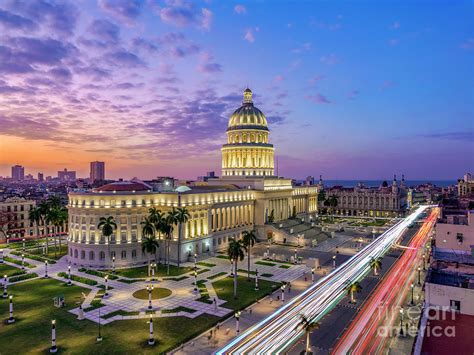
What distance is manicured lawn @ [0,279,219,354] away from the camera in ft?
131

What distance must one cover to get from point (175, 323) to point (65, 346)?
43.7 feet

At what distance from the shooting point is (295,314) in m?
45.8

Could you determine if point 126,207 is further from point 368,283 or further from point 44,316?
point 368,283

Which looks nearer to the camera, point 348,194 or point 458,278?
point 458,278

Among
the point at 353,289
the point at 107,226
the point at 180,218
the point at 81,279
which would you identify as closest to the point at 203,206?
the point at 180,218

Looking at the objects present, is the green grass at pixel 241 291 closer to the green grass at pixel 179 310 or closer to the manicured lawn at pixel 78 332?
the green grass at pixel 179 310

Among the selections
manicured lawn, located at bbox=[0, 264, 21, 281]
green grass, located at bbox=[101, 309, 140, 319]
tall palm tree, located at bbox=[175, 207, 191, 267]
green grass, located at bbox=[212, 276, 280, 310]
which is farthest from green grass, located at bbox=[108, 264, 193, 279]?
manicured lawn, located at bbox=[0, 264, 21, 281]

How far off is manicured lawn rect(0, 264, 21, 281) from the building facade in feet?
35.7

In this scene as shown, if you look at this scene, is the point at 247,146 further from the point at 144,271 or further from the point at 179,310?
the point at 179,310

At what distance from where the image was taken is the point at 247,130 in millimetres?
126750

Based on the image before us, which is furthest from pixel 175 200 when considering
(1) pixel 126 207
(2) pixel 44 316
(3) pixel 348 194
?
(3) pixel 348 194

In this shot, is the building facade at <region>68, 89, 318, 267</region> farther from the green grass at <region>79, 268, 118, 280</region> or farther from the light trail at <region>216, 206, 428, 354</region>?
the light trail at <region>216, 206, 428, 354</region>

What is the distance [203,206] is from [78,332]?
4751cm

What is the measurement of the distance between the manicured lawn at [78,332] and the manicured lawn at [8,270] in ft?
59.6
